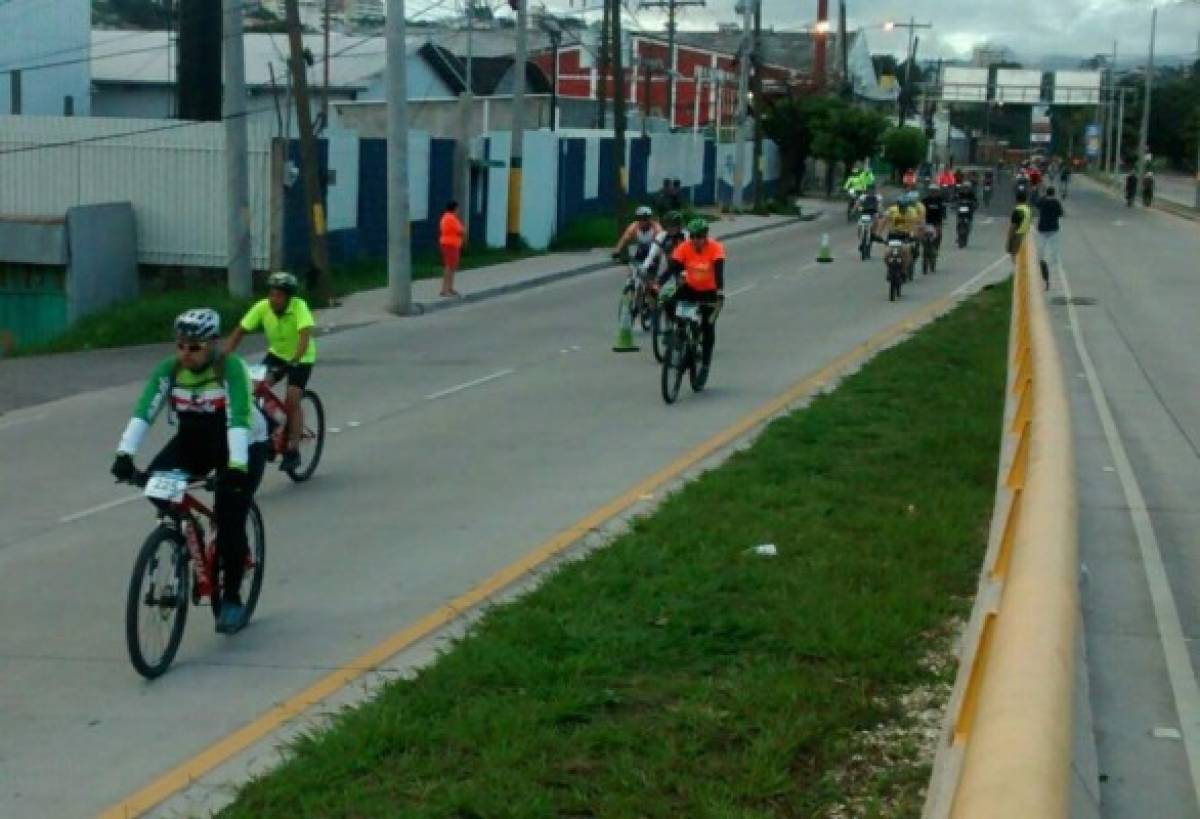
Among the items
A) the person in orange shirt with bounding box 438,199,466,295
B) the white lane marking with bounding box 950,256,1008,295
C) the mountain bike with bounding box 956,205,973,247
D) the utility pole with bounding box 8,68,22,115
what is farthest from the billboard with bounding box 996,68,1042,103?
the person in orange shirt with bounding box 438,199,466,295

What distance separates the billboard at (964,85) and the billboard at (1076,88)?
216 inches

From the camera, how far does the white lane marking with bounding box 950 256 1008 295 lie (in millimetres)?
35375

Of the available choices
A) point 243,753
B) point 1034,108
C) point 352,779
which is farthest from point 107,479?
point 1034,108

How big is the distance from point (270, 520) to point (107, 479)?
2681 millimetres

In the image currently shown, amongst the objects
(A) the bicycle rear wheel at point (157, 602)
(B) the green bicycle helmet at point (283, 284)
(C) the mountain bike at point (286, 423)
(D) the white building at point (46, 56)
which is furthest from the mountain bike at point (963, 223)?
(A) the bicycle rear wheel at point (157, 602)

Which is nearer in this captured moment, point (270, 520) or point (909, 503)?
point (909, 503)

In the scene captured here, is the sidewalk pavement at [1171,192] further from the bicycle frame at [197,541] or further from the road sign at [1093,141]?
the bicycle frame at [197,541]

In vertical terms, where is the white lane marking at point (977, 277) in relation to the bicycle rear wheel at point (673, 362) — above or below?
below

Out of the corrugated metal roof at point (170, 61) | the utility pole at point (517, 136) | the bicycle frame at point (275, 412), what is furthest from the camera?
the corrugated metal roof at point (170, 61)

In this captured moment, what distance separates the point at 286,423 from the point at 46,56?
142 ft

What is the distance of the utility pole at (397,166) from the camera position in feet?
97.3

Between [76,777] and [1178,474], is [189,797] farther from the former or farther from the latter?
[1178,474]

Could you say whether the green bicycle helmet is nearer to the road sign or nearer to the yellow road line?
the yellow road line

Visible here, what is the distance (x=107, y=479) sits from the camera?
15367mm
